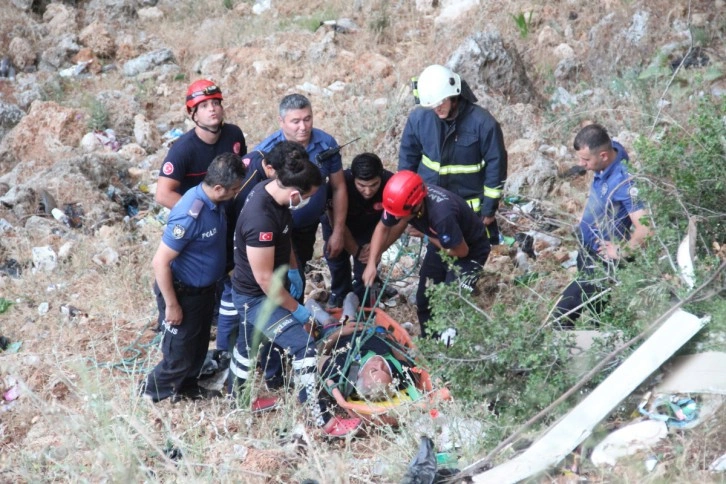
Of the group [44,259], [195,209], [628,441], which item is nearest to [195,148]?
[195,209]

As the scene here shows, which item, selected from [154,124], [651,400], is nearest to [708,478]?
[651,400]

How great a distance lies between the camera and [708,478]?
2.62 m

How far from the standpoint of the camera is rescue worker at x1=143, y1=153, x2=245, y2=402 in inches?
157

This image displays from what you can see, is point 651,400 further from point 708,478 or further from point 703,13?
point 703,13

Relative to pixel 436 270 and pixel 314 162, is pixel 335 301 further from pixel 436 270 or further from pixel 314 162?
pixel 314 162

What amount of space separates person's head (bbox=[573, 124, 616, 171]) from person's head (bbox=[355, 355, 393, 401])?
1.60 metres

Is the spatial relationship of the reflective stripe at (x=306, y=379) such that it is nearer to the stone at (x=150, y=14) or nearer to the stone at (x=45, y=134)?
the stone at (x=45, y=134)

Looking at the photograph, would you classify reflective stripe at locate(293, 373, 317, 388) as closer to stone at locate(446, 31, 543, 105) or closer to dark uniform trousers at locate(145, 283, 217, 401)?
dark uniform trousers at locate(145, 283, 217, 401)

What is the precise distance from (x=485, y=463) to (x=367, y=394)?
1218 millimetres

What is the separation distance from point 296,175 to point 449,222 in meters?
0.99

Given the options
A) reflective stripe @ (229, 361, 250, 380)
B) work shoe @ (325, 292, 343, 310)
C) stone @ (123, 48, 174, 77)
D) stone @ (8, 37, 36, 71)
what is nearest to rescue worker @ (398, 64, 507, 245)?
work shoe @ (325, 292, 343, 310)

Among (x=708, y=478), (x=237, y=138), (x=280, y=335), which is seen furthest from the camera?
(x=237, y=138)

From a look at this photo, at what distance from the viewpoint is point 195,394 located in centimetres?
459

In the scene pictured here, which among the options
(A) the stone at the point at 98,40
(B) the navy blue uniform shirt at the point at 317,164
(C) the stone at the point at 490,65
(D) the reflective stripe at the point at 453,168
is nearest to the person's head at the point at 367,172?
(B) the navy blue uniform shirt at the point at 317,164
